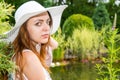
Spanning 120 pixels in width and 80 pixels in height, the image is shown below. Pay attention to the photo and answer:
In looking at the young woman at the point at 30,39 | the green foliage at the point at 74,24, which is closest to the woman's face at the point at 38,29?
the young woman at the point at 30,39

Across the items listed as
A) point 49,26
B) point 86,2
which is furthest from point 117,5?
point 49,26

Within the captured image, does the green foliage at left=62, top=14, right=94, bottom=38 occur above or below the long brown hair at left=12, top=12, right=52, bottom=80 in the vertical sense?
below

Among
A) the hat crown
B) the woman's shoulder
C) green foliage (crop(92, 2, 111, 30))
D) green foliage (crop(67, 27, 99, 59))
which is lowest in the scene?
green foliage (crop(92, 2, 111, 30))

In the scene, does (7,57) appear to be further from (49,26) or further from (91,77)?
(91,77)

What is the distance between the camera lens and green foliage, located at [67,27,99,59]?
13.2m

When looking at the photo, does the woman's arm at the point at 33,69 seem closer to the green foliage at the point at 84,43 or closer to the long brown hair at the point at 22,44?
the long brown hair at the point at 22,44

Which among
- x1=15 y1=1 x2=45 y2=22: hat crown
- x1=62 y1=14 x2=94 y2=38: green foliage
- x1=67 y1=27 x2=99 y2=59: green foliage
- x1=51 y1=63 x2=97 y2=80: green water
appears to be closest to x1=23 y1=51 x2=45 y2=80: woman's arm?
x1=15 y1=1 x2=45 y2=22: hat crown

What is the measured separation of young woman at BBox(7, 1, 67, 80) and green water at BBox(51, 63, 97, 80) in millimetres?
6262

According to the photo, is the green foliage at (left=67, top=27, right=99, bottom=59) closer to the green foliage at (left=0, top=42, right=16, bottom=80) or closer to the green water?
the green water

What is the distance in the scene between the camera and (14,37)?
298 centimetres

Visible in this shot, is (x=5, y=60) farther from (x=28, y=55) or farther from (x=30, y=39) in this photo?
(x=30, y=39)

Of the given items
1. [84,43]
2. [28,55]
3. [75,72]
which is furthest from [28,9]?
[84,43]

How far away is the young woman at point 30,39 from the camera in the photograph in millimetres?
2867

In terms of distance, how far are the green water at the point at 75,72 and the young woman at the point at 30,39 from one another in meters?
6.26
